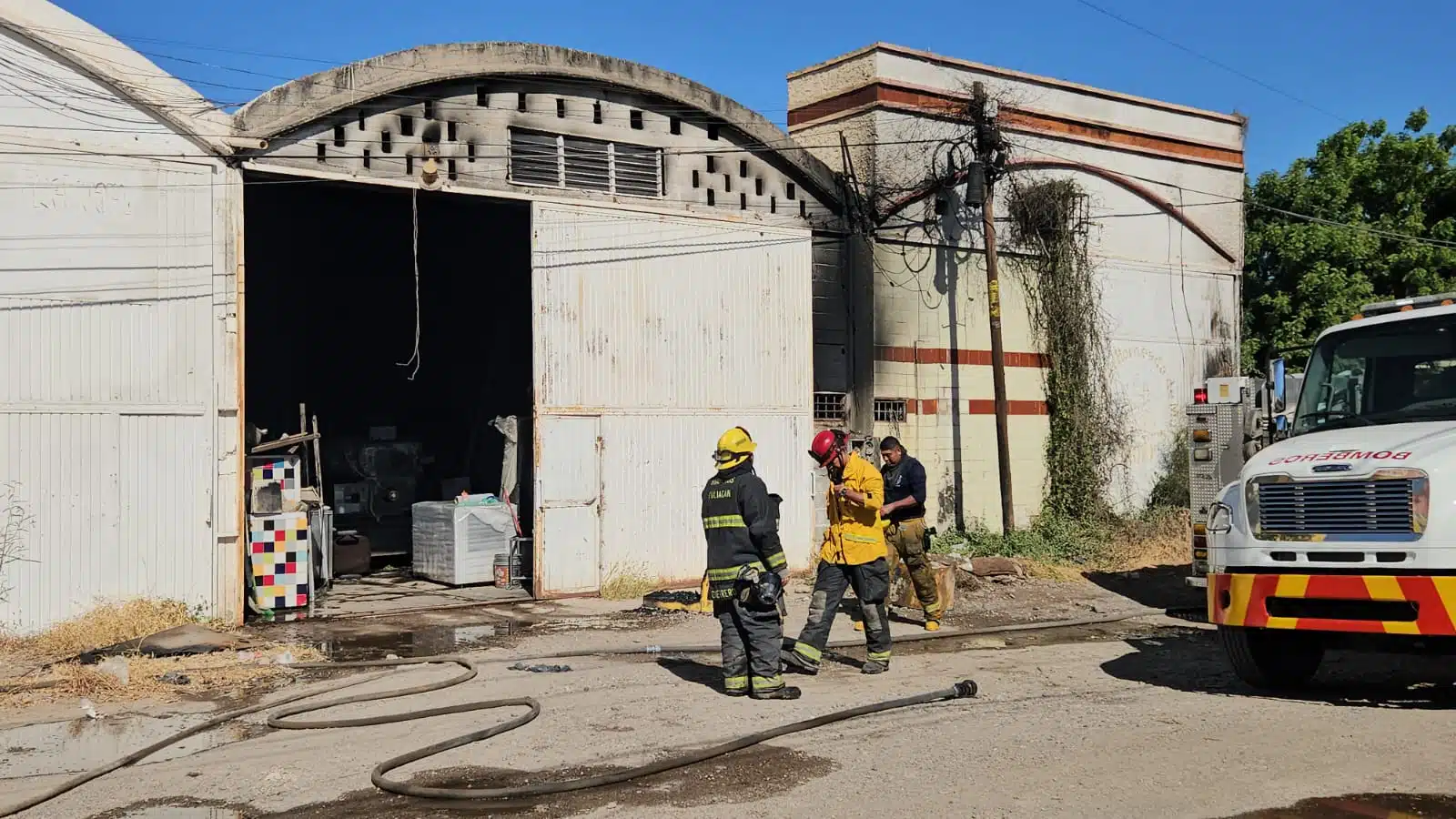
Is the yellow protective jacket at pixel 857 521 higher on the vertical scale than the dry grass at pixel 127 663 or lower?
higher

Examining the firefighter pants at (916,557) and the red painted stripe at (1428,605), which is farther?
the firefighter pants at (916,557)

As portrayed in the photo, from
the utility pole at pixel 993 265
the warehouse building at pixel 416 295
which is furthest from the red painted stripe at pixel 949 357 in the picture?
the warehouse building at pixel 416 295

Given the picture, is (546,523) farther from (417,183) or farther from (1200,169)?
(1200,169)

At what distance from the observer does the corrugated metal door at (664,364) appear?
49.1 feet

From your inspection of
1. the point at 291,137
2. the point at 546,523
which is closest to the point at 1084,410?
the point at 546,523

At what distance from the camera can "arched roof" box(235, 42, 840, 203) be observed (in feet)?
42.8

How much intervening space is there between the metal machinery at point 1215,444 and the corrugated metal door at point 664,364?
516cm

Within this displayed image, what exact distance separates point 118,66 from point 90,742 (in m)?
7.24

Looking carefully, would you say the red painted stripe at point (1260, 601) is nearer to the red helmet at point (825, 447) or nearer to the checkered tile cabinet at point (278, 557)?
the red helmet at point (825, 447)

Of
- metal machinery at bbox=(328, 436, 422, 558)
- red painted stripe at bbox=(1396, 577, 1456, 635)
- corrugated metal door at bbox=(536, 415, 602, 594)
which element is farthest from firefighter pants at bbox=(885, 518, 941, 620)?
metal machinery at bbox=(328, 436, 422, 558)

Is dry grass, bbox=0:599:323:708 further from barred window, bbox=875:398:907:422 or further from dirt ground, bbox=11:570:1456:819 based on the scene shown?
barred window, bbox=875:398:907:422

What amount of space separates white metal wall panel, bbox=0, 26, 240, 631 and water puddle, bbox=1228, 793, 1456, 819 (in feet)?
33.7

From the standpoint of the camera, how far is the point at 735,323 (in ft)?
53.9

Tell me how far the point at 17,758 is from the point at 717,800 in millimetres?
4486
